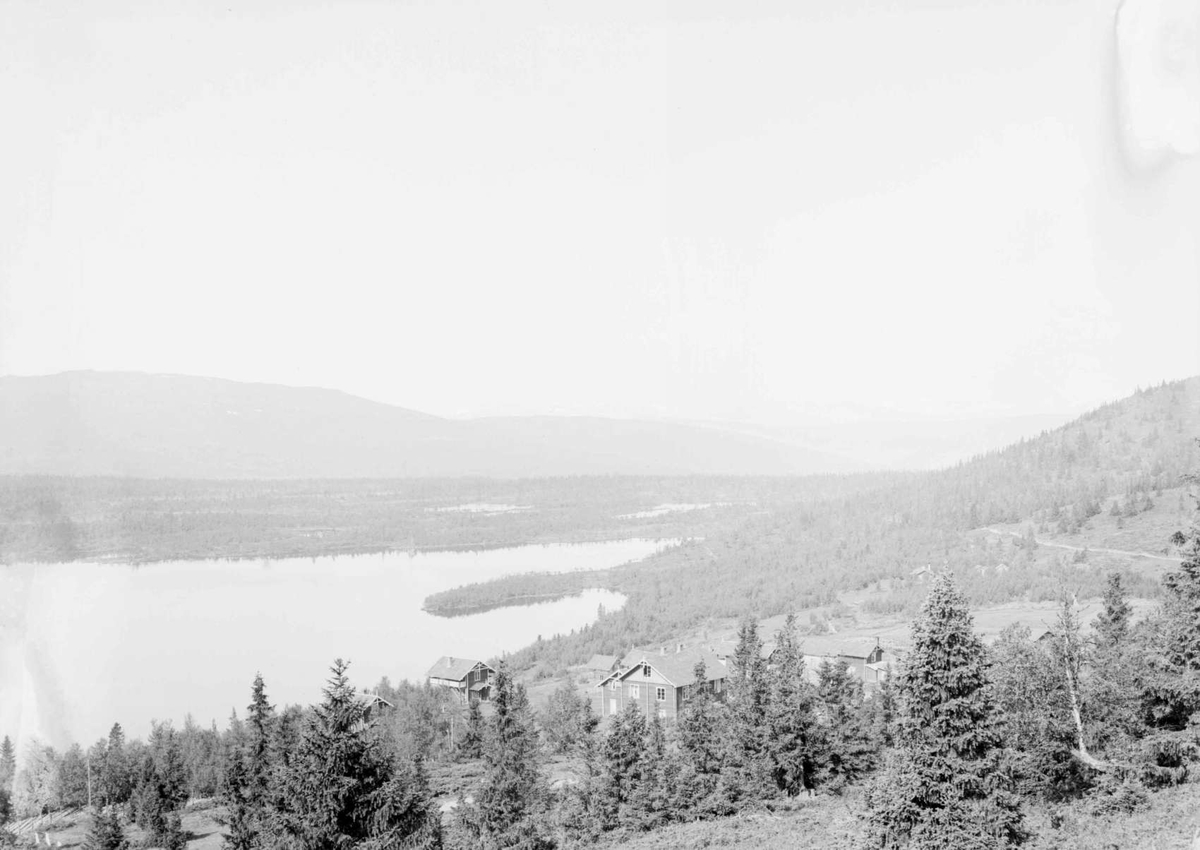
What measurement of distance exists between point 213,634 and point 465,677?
103 feet

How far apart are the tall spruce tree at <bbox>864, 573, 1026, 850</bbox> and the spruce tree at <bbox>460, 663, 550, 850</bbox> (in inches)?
308

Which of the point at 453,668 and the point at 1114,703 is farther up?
the point at 1114,703

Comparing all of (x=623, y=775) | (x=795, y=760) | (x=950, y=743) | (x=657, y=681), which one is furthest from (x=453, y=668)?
(x=950, y=743)

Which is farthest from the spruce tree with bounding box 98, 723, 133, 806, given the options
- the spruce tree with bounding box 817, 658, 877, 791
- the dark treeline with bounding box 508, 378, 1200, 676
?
the spruce tree with bounding box 817, 658, 877, 791

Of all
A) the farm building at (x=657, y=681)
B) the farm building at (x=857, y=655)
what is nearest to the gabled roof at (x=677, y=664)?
the farm building at (x=657, y=681)

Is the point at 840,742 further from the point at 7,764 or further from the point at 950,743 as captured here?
the point at 7,764

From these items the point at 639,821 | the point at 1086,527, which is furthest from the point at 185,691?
the point at 1086,527

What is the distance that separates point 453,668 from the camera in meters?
50.5

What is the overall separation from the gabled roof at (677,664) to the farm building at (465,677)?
9.61 metres

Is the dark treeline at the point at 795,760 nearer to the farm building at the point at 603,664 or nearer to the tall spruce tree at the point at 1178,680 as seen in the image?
the tall spruce tree at the point at 1178,680

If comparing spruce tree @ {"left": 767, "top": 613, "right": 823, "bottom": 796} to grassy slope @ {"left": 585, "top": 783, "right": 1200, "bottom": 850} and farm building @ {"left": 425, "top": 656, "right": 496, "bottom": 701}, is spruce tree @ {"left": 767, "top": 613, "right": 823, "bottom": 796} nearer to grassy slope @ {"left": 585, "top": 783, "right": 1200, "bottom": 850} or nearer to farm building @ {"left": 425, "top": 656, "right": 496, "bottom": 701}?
grassy slope @ {"left": 585, "top": 783, "right": 1200, "bottom": 850}

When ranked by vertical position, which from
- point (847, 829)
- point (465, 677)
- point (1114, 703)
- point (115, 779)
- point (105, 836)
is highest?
point (1114, 703)

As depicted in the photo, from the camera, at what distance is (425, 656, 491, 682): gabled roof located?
162 ft

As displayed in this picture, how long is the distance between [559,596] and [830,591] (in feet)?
90.7
